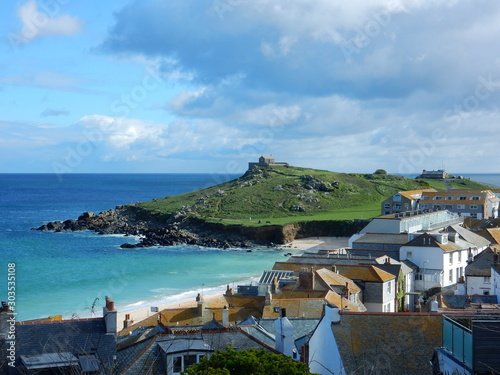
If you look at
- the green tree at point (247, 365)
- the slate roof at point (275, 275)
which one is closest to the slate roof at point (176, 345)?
the green tree at point (247, 365)

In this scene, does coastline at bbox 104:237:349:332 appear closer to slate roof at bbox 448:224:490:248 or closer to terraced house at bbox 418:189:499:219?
slate roof at bbox 448:224:490:248

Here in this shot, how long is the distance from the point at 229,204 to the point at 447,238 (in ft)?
260

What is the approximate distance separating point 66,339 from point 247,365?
17.9ft

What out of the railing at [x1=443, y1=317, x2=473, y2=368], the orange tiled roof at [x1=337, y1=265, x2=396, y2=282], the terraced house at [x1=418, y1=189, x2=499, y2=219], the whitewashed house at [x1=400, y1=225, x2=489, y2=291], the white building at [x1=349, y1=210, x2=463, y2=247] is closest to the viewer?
the railing at [x1=443, y1=317, x2=473, y2=368]

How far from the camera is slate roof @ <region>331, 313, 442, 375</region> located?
532 inches

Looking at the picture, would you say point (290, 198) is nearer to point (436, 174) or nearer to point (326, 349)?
point (436, 174)

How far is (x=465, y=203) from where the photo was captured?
82.1 m

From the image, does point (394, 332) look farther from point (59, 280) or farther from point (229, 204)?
point (229, 204)

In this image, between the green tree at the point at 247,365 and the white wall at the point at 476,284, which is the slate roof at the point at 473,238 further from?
the green tree at the point at 247,365

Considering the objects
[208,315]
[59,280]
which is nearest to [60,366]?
[208,315]

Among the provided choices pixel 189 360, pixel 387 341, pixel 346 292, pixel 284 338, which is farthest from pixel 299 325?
pixel 346 292

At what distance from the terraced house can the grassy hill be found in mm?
12939

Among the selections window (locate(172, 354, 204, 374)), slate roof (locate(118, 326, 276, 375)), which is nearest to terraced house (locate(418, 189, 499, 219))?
slate roof (locate(118, 326, 276, 375))

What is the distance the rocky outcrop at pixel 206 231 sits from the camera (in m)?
90.0
